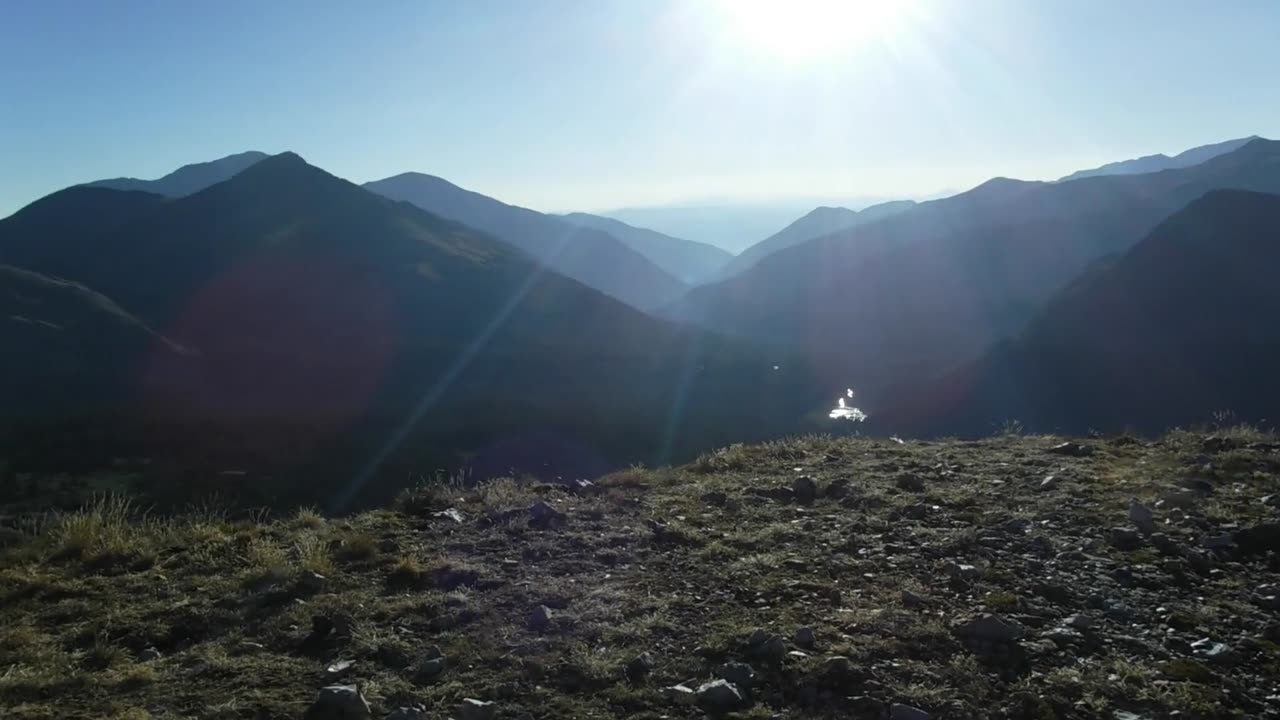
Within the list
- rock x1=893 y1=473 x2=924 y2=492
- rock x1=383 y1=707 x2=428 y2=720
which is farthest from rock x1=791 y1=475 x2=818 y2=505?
rock x1=383 y1=707 x2=428 y2=720

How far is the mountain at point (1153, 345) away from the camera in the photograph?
231 ft

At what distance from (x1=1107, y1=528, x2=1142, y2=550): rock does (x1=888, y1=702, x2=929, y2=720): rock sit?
3566mm

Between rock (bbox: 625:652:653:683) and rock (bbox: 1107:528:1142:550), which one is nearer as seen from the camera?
rock (bbox: 625:652:653:683)

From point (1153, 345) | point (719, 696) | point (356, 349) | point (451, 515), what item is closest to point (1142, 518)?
point (719, 696)

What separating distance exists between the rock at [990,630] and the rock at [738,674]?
1496mm

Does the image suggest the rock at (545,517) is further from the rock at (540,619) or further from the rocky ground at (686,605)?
the rock at (540,619)

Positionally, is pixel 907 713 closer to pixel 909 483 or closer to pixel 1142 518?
pixel 1142 518

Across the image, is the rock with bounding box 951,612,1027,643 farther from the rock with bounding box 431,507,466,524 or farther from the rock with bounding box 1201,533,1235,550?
the rock with bounding box 431,507,466,524

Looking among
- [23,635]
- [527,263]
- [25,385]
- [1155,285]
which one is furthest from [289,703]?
[527,263]

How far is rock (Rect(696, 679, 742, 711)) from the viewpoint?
425 centimetres

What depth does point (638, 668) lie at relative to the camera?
463 cm

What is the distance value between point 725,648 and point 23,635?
4.82m

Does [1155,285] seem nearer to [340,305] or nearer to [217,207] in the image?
[340,305]

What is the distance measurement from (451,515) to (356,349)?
9503 centimetres
